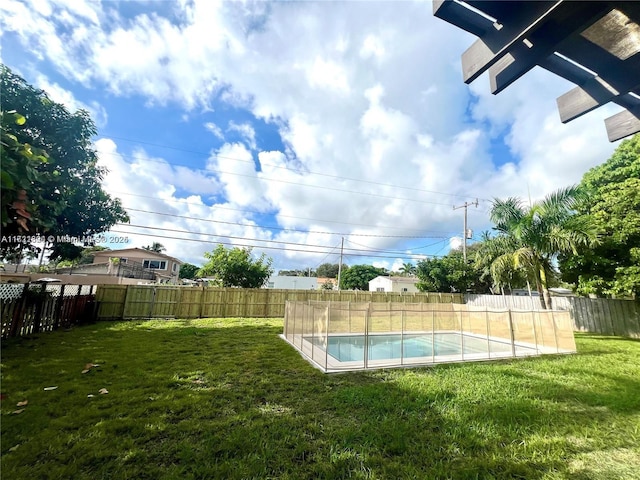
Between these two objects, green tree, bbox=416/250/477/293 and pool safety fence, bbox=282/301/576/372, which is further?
green tree, bbox=416/250/477/293

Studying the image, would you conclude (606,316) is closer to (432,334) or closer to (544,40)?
(432,334)

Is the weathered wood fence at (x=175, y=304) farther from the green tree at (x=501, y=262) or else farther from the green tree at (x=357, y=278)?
the green tree at (x=357, y=278)

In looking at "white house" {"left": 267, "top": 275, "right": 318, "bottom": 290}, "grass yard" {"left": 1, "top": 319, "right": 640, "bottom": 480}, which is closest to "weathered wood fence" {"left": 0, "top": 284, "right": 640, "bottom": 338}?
"grass yard" {"left": 1, "top": 319, "right": 640, "bottom": 480}

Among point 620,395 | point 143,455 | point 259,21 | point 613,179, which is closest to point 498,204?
point 613,179

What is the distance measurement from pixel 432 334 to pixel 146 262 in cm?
2884

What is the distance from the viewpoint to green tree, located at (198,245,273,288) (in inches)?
612

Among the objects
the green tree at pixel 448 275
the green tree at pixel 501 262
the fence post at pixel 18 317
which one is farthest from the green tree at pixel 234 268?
the green tree at pixel 501 262

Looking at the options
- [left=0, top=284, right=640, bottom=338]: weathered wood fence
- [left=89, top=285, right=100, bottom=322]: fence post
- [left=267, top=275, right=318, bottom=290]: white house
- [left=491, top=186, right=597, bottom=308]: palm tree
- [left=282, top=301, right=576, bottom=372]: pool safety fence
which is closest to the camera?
[left=282, top=301, right=576, bottom=372]: pool safety fence

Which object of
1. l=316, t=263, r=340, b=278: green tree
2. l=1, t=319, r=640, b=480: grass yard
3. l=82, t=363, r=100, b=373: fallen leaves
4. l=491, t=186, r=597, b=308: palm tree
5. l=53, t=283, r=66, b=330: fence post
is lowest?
l=1, t=319, r=640, b=480: grass yard

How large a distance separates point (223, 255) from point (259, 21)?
1250 cm

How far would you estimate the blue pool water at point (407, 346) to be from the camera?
631 centimetres

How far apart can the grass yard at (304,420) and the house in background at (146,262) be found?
66.4ft

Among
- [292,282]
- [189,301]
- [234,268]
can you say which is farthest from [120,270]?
[292,282]

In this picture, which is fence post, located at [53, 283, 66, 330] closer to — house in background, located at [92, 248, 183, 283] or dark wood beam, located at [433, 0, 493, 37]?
dark wood beam, located at [433, 0, 493, 37]
